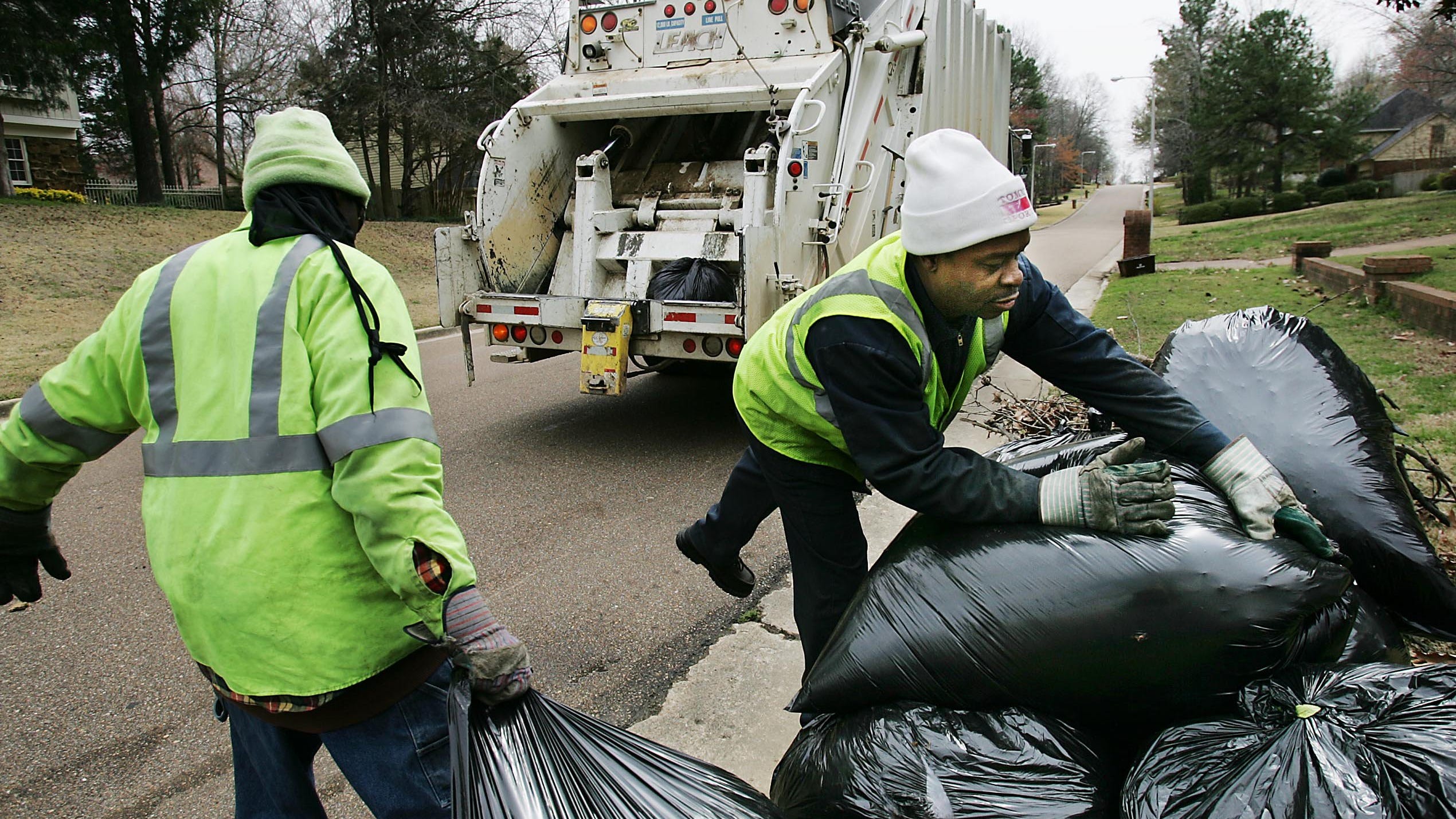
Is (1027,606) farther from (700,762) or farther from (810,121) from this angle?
(810,121)

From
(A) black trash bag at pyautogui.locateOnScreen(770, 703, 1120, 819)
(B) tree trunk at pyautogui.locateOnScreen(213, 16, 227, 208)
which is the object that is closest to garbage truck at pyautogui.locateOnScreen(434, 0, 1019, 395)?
(A) black trash bag at pyautogui.locateOnScreen(770, 703, 1120, 819)

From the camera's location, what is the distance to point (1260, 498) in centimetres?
165

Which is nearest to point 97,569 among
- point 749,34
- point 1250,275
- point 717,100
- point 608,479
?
point 608,479

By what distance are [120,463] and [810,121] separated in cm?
422

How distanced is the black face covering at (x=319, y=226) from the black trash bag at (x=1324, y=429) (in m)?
1.89

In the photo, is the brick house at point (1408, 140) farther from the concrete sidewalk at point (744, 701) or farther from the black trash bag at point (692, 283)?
the concrete sidewalk at point (744, 701)

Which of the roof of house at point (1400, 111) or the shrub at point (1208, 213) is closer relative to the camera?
the shrub at point (1208, 213)

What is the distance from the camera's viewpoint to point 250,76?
24047mm

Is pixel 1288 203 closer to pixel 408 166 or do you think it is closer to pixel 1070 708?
pixel 408 166

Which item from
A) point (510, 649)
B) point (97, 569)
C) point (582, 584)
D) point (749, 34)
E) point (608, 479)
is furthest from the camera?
point (749, 34)

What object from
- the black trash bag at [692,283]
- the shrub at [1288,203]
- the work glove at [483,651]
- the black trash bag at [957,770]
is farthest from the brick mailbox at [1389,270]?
the shrub at [1288,203]

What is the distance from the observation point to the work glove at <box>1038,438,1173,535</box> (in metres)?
1.51

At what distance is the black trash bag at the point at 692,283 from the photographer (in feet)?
16.4

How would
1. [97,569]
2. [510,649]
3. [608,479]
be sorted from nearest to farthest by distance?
1. [510,649]
2. [97,569]
3. [608,479]
